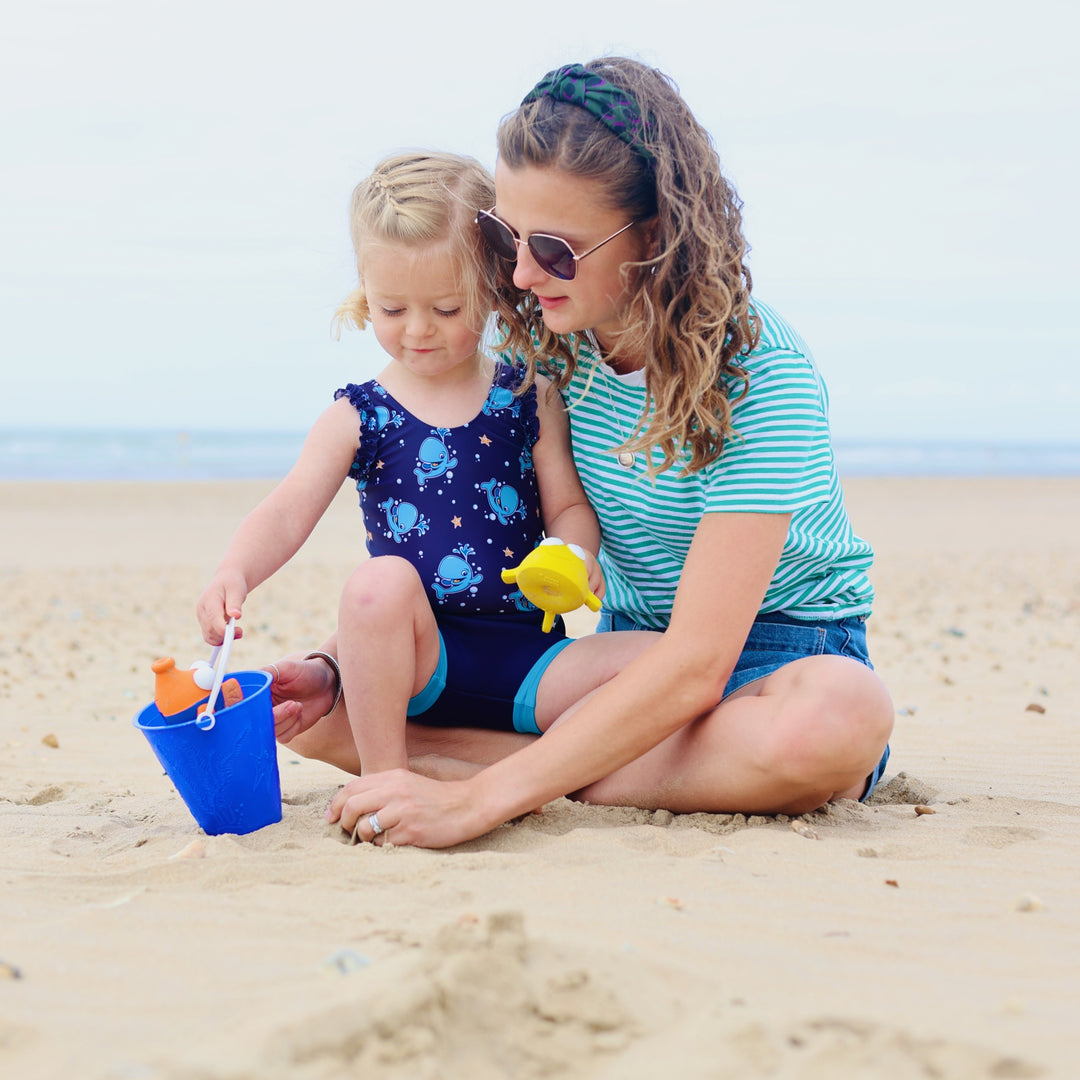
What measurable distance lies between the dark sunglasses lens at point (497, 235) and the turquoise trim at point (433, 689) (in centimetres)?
98

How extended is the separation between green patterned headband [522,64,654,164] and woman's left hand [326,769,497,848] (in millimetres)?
1453

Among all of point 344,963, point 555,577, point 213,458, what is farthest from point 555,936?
point 213,458

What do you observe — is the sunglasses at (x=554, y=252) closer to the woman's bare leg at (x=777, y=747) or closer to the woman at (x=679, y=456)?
the woman at (x=679, y=456)

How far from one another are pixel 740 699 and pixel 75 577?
8415 mm

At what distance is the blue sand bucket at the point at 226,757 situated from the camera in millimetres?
2408

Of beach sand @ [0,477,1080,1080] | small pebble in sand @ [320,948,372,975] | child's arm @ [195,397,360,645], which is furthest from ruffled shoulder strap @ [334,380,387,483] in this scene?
small pebble in sand @ [320,948,372,975]

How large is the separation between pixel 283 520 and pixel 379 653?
48 cm

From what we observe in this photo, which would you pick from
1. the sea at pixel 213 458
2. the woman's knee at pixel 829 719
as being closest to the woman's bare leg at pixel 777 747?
the woman's knee at pixel 829 719

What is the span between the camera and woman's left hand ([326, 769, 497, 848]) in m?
2.40

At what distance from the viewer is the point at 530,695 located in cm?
303

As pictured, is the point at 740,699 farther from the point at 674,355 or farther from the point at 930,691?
the point at 930,691

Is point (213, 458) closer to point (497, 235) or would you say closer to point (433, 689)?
point (433, 689)

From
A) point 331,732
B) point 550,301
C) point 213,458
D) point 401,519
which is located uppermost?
point 550,301

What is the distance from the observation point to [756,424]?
8.53ft
